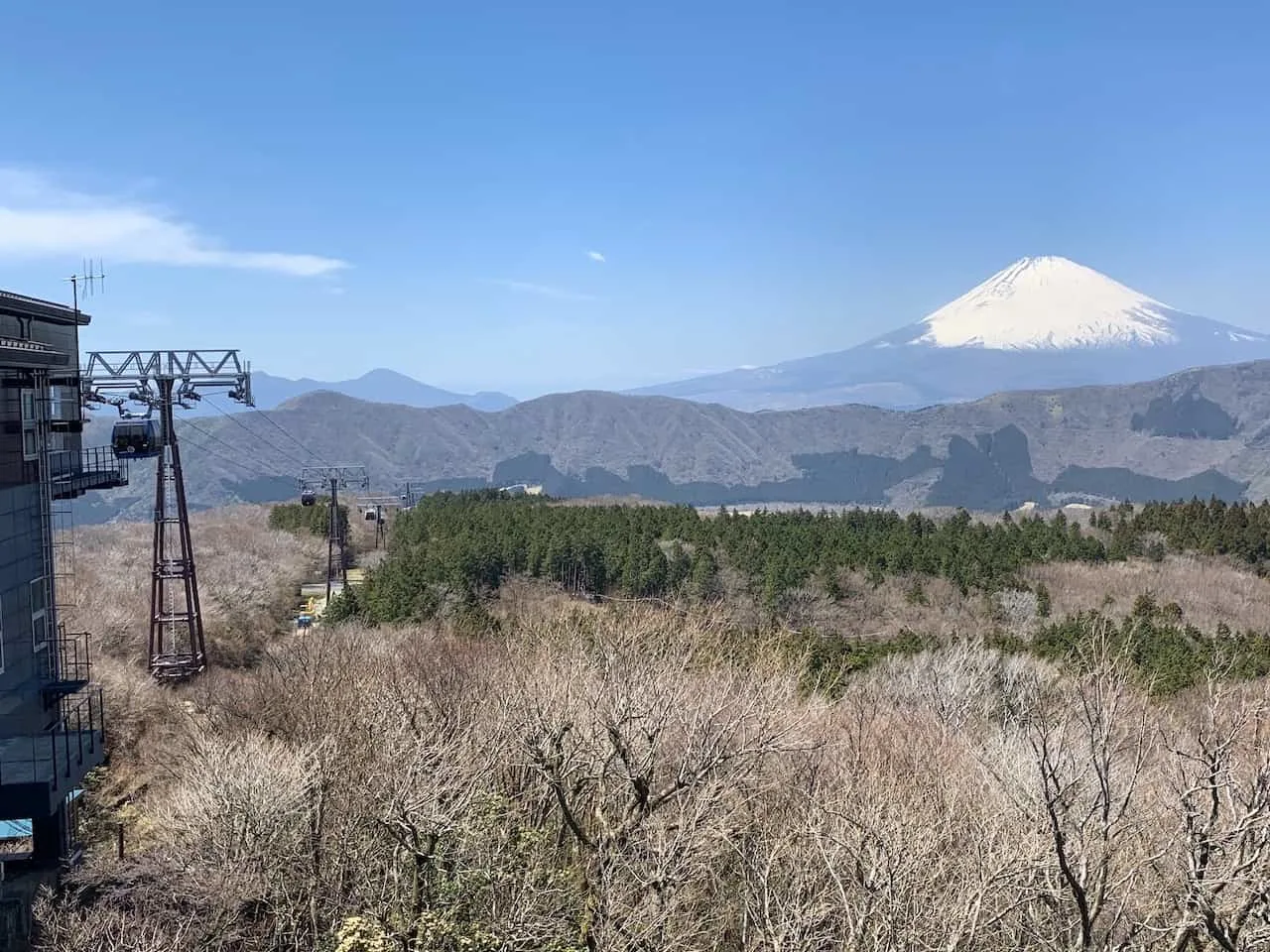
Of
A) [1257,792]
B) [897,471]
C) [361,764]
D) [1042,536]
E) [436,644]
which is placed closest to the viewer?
[1257,792]

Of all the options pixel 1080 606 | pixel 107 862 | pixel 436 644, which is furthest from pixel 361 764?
pixel 1080 606

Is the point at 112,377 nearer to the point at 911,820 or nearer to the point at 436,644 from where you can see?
the point at 436,644

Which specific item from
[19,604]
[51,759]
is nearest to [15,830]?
[51,759]

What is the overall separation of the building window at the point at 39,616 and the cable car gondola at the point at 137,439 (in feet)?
21.2

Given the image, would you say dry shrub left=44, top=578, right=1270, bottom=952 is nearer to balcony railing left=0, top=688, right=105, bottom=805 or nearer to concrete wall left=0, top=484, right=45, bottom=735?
balcony railing left=0, top=688, right=105, bottom=805

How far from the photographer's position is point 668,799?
1244 cm

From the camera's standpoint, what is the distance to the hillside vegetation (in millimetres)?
9117

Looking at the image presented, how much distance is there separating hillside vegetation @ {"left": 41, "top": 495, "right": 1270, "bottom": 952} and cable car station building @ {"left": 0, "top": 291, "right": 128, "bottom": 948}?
1136 millimetres

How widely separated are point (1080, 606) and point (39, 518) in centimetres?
3866

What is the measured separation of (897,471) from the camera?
635ft

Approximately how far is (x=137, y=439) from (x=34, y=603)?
7741 millimetres

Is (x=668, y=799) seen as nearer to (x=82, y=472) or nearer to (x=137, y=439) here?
(x=82, y=472)

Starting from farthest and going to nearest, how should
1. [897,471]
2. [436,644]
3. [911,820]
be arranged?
1. [897,471]
2. [436,644]
3. [911,820]

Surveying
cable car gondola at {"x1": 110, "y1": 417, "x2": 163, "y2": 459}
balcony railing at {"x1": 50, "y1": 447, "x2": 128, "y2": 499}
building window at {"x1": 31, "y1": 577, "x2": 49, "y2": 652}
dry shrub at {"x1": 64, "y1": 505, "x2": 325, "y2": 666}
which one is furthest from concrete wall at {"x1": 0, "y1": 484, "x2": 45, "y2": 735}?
dry shrub at {"x1": 64, "y1": 505, "x2": 325, "y2": 666}
